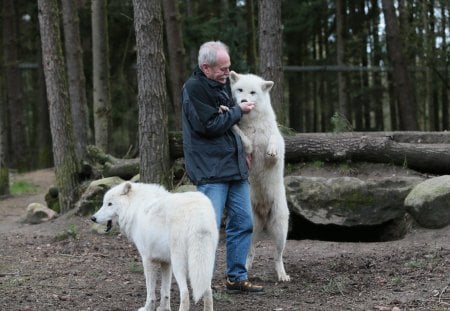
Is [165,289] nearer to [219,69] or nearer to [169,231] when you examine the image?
[169,231]

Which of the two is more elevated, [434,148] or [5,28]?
[5,28]

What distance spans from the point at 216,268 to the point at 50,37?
5.99 m

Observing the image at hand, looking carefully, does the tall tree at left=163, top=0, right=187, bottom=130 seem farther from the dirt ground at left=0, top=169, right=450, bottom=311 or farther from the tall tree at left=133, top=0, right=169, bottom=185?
the dirt ground at left=0, top=169, right=450, bottom=311

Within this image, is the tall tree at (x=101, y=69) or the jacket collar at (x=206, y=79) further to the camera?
the tall tree at (x=101, y=69)

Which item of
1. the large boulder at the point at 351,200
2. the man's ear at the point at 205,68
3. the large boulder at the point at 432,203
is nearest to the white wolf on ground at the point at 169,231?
the man's ear at the point at 205,68

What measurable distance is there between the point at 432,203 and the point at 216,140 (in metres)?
3.88

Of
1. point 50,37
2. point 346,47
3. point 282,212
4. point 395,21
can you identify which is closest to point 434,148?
point 282,212

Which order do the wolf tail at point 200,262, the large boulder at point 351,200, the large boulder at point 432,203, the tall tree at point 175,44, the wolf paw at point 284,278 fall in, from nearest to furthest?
the wolf tail at point 200,262
the wolf paw at point 284,278
the large boulder at point 432,203
the large boulder at point 351,200
the tall tree at point 175,44

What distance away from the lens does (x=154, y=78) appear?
29.2 ft

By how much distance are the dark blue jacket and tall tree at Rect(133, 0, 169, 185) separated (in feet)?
10.8

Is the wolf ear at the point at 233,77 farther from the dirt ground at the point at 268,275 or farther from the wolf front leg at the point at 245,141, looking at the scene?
the dirt ground at the point at 268,275

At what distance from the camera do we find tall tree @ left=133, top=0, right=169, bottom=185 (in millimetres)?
8781

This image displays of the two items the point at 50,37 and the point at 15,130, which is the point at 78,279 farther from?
the point at 15,130

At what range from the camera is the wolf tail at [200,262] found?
457 cm
